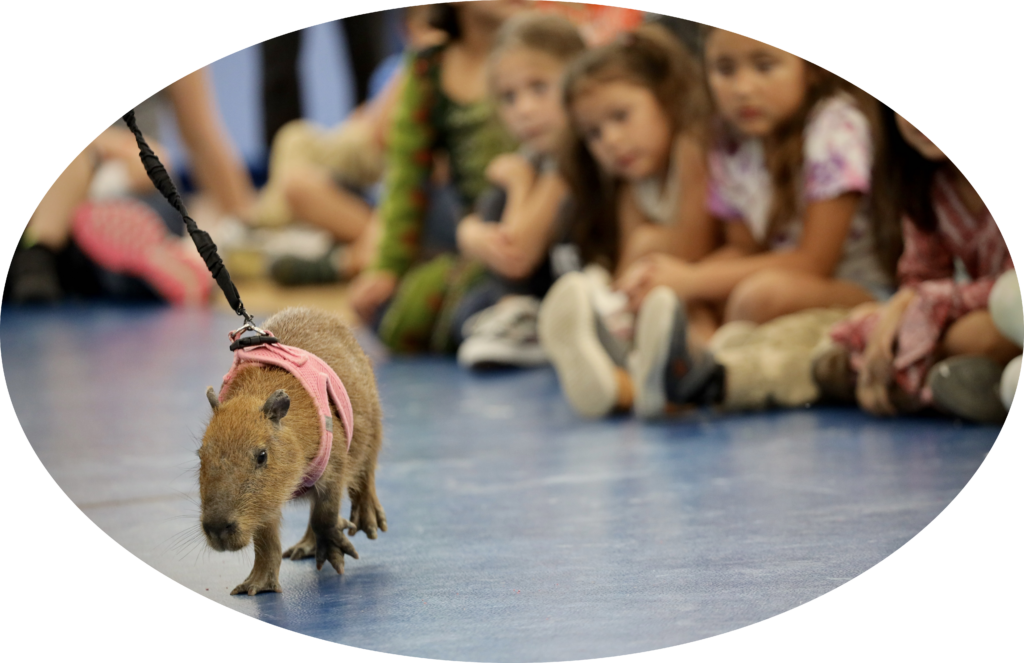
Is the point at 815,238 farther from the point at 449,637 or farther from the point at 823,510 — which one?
the point at 449,637

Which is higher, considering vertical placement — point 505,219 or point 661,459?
point 505,219

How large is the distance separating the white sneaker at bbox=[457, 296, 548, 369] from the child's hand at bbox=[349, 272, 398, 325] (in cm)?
39

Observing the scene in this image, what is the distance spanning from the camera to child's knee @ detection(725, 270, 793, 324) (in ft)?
8.61

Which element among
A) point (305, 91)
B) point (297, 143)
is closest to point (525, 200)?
point (297, 143)

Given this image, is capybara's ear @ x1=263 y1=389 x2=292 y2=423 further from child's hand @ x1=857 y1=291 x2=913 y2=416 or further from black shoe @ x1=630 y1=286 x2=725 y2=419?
child's hand @ x1=857 y1=291 x2=913 y2=416

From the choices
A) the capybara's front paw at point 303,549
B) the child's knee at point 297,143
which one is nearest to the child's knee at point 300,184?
the child's knee at point 297,143

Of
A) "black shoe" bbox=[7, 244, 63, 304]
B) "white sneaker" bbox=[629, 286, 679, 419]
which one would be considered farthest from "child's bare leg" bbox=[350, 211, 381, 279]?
"white sneaker" bbox=[629, 286, 679, 419]

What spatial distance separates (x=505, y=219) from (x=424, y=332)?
455 mm

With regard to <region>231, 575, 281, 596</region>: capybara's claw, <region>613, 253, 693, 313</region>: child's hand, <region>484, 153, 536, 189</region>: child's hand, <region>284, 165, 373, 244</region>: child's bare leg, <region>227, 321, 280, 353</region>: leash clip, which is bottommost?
<region>231, 575, 281, 596</region>: capybara's claw

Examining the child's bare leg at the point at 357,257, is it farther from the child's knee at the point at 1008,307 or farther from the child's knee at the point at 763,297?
the child's knee at the point at 1008,307

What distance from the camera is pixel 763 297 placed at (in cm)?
263

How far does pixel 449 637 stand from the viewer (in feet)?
3.76

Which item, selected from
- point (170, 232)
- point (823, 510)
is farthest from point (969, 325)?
point (170, 232)

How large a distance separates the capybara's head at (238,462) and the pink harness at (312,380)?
0.12 feet
